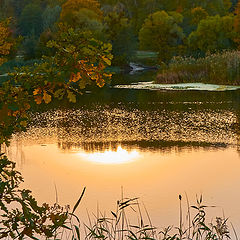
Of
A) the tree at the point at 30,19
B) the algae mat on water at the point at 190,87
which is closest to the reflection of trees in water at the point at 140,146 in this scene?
the algae mat on water at the point at 190,87

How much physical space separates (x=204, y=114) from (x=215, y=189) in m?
8.63

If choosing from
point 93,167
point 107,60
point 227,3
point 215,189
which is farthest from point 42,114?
point 227,3

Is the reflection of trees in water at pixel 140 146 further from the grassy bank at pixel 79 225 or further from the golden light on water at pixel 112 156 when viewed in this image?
the grassy bank at pixel 79 225

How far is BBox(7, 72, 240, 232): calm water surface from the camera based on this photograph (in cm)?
761

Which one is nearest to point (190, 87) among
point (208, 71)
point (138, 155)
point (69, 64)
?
point (208, 71)

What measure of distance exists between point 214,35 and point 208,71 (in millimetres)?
27841

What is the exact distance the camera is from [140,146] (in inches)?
452

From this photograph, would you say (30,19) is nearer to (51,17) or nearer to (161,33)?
(51,17)

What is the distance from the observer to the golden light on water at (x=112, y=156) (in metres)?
10.1

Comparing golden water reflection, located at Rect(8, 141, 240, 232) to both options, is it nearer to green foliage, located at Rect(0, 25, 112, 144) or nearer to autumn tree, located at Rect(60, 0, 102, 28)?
green foliage, located at Rect(0, 25, 112, 144)

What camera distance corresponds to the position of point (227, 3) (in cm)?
10169

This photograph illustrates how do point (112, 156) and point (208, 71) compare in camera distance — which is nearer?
point (112, 156)

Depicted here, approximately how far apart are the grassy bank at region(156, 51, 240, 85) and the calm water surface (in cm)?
792

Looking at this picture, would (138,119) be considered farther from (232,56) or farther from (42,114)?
(232,56)
